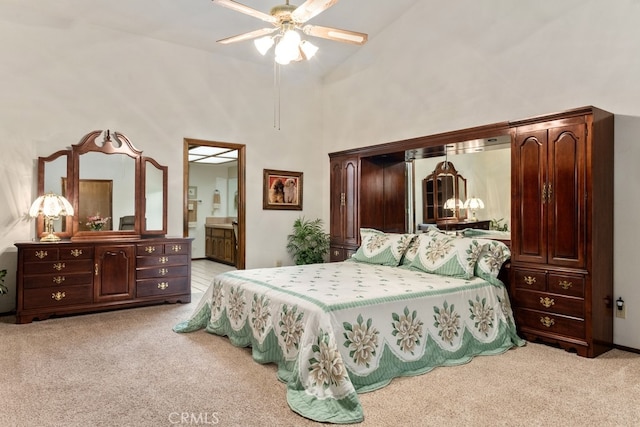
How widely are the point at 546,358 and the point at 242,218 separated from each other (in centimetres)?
411

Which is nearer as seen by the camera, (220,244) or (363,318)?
(363,318)

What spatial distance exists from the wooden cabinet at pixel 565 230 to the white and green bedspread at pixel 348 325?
0.30m

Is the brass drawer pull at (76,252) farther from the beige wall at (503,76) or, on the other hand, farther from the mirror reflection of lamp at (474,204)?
the mirror reflection of lamp at (474,204)

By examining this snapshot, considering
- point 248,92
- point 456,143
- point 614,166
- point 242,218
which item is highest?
point 248,92

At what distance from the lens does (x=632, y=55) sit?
349cm

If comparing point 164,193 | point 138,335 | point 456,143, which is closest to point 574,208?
point 456,143

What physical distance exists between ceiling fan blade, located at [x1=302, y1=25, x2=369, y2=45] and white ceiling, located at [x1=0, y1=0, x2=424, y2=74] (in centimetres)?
168

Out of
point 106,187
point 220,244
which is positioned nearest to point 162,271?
point 106,187

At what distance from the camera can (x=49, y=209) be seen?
176 inches

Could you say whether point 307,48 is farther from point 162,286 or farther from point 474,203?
point 162,286

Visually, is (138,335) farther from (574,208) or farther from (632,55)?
(632,55)

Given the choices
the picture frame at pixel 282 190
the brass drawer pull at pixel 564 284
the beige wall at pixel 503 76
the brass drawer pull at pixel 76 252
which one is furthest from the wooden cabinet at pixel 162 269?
the brass drawer pull at pixel 564 284

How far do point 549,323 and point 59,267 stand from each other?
15.2ft

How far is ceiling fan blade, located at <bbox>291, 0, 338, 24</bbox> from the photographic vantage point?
284 centimetres
